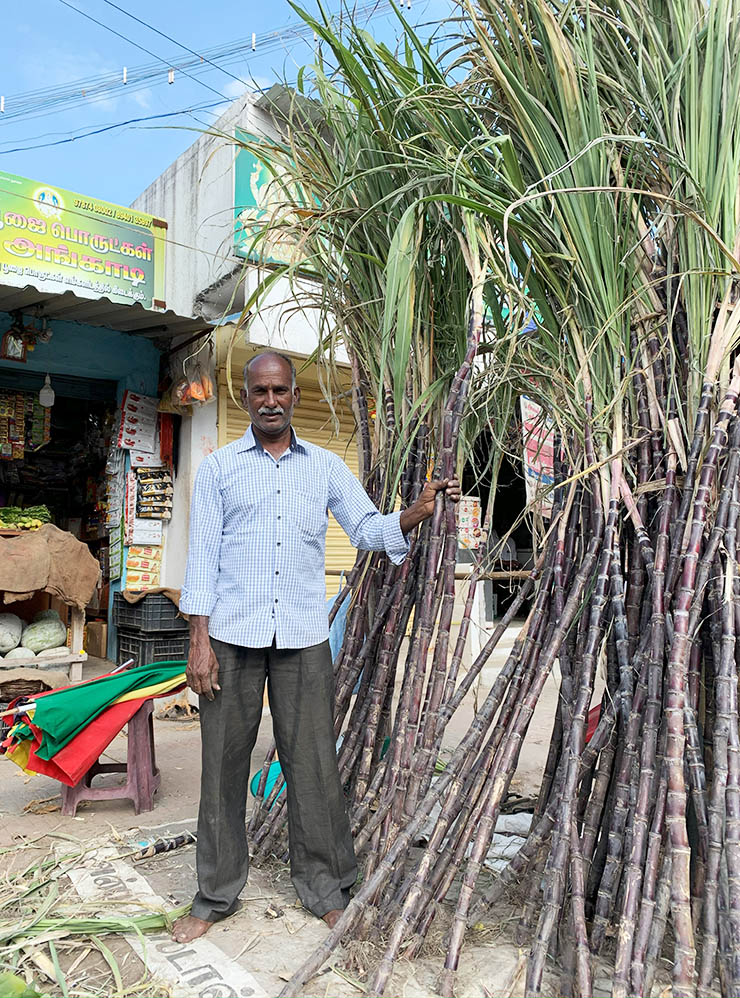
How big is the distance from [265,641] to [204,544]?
35 cm

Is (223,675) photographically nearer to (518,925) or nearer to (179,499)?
(518,925)

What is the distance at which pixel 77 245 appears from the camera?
562 cm

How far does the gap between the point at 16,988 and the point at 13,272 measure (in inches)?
186


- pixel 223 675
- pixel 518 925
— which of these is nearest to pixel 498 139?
pixel 223 675

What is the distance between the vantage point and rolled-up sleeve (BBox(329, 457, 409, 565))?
230 centimetres

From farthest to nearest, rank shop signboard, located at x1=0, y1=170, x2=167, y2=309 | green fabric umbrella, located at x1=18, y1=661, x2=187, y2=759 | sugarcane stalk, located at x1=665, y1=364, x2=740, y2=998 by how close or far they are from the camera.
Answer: shop signboard, located at x1=0, y1=170, x2=167, y2=309
green fabric umbrella, located at x1=18, y1=661, x2=187, y2=759
sugarcane stalk, located at x1=665, y1=364, x2=740, y2=998

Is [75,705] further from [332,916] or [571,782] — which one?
[571,782]

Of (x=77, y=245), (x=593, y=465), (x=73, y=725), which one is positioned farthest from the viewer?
(x=77, y=245)

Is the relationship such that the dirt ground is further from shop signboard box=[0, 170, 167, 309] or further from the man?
shop signboard box=[0, 170, 167, 309]

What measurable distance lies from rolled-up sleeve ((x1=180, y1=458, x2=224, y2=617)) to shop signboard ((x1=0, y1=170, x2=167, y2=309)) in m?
3.33

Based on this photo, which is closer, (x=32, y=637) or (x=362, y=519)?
(x=362, y=519)

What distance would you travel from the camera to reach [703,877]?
5.97 ft

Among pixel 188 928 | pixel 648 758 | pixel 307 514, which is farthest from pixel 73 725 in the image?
pixel 648 758

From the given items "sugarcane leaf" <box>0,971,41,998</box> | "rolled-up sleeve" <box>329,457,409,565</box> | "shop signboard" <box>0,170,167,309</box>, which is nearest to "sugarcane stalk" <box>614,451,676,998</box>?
"rolled-up sleeve" <box>329,457,409,565</box>
